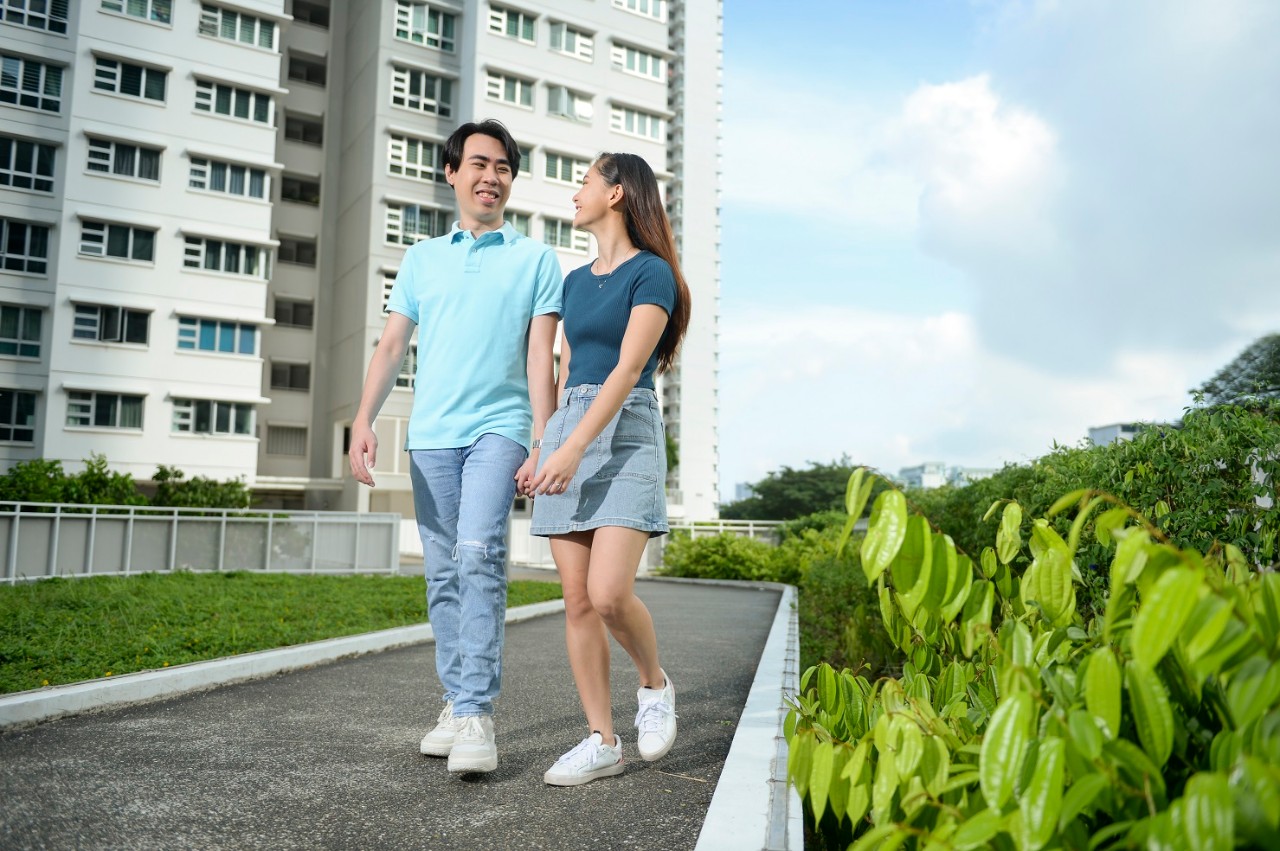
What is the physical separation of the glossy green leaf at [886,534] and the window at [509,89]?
1594 inches

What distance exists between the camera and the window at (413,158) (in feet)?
126

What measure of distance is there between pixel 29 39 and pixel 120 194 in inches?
203

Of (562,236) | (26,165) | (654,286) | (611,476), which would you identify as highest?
(562,236)

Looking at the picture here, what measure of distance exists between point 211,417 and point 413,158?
13517 mm

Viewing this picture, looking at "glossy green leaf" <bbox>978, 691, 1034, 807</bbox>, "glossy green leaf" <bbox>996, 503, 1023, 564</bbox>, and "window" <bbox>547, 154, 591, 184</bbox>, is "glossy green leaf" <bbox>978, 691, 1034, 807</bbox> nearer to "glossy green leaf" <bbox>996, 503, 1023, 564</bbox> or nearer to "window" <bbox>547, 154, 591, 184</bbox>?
"glossy green leaf" <bbox>996, 503, 1023, 564</bbox>

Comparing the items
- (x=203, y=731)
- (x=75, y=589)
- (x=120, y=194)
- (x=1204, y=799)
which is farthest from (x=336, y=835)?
(x=120, y=194)

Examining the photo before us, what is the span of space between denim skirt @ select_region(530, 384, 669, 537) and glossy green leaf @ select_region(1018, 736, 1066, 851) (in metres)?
2.03

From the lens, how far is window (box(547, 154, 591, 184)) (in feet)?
133

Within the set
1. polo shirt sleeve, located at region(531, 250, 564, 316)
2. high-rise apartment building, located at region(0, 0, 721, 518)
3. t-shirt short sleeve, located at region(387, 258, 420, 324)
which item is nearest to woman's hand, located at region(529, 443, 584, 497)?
polo shirt sleeve, located at region(531, 250, 564, 316)

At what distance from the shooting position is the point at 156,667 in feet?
19.2

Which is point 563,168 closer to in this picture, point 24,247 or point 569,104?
point 569,104

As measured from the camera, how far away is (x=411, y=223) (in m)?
38.8

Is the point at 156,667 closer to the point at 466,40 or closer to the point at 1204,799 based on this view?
the point at 1204,799

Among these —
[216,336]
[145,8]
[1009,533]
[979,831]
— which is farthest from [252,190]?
[979,831]
